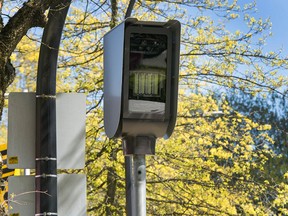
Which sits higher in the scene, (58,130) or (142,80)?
(142,80)

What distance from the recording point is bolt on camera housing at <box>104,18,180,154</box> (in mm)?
4504

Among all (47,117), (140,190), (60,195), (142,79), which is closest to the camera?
(140,190)

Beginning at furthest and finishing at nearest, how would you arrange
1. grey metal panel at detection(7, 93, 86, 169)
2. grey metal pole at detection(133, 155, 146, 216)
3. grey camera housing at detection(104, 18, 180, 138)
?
1. grey metal panel at detection(7, 93, 86, 169)
2. grey camera housing at detection(104, 18, 180, 138)
3. grey metal pole at detection(133, 155, 146, 216)

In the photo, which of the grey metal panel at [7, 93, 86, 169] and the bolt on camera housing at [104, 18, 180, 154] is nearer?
the bolt on camera housing at [104, 18, 180, 154]

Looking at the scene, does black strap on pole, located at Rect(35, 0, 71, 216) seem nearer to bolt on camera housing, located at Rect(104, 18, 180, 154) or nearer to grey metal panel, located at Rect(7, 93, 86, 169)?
grey metal panel, located at Rect(7, 93, 86, 169)

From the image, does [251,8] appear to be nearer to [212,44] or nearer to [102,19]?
[212,44]

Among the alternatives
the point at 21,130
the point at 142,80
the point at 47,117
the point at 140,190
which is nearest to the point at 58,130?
the point at 47,117

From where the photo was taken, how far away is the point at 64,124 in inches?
252

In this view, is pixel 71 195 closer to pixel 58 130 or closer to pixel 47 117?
pixel 58 130

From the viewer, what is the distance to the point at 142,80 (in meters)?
4.61

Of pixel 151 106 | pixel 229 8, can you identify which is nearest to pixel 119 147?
pixel 229 8

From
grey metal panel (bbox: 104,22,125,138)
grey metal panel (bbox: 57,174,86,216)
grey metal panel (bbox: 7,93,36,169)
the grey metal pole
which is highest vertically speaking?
grey metal panel (bbox: 104,22,125,138)

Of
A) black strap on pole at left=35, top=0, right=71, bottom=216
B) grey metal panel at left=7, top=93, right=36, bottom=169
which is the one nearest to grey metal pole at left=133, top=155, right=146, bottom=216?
black strap on pole at left=35, top=0, right=71, bottom=216

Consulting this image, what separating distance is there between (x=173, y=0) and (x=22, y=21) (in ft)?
21.2
